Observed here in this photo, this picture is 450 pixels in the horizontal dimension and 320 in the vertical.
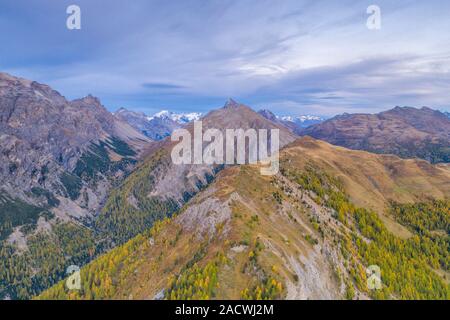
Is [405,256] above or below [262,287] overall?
below

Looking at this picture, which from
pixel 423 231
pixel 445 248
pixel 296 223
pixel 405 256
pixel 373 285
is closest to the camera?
pixel 373 285

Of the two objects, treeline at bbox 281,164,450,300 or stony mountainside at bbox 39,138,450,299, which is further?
treeline at bbox 281,164,450,300

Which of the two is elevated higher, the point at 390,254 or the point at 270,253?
the point at 270,253

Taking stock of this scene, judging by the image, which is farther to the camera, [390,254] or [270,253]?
[390,254]

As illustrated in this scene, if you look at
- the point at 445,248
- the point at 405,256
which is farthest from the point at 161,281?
the point at 445,248

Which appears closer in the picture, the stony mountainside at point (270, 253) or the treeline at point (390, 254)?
the stony mountainside at point (270, 253)

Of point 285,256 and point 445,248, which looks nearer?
point 285,256
